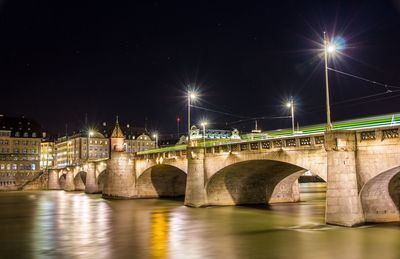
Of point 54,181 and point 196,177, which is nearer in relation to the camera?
point 196,177

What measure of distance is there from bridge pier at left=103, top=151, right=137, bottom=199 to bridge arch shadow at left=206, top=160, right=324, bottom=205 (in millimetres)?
22394

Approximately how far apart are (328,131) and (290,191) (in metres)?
24.3

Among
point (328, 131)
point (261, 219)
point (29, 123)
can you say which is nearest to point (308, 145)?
point (328, 131)

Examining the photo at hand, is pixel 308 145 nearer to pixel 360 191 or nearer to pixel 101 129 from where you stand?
pixel 360 191

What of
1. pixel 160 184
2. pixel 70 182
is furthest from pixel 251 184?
pixel 70 182

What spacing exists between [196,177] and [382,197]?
20363 millimetres

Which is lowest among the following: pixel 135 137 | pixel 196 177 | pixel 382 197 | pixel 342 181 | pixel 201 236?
pixel 201 236

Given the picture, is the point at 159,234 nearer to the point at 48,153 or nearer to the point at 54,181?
the point at 54,181

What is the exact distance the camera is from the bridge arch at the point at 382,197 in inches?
1033

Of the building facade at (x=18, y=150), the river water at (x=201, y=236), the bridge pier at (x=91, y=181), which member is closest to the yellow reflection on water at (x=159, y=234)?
the river water at (x=201, y=236)

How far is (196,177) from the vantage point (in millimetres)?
43156

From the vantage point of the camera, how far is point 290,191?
163 feet

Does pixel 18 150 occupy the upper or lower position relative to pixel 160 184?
upper

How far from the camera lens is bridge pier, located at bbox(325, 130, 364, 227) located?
25.7 meters
